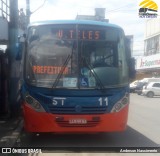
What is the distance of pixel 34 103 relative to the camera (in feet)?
24.8

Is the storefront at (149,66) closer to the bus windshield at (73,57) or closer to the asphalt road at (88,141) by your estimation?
the asphalt road at (88,141)

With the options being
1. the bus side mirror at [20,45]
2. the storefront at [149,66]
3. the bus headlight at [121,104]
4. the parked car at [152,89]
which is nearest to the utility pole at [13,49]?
the bus side mirror at [20,45]

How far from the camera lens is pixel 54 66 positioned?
7617 millimetres

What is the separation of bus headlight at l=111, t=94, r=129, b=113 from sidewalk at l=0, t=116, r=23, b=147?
225cm

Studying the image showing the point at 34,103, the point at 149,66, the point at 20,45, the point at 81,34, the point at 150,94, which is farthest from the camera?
the point at 149,66

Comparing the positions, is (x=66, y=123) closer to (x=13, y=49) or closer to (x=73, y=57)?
(x=73, y=57)

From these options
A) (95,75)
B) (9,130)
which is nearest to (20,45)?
(95,75)

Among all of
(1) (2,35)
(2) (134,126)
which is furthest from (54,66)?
(2) (134,126)

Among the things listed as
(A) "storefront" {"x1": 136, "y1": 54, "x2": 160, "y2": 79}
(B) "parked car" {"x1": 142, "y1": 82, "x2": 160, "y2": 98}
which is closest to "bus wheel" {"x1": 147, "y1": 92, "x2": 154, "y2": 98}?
(B) "parked car" {"x1": 142, "y1": 82, "x2": 160, "y2": 98}

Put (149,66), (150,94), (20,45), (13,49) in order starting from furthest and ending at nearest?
(149,66)
(150,94)
(13,49)
(20,45)

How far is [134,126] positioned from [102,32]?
4201mm

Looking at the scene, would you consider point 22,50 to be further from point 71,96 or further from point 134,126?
point 134,126

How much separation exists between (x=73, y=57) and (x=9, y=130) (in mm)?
2843

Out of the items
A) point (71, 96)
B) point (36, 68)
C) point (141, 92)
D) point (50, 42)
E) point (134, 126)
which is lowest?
point (141, 92)
